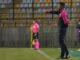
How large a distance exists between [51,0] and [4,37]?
3.70 meters

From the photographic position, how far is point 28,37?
58.7 feet

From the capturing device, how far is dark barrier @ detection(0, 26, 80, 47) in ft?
58.6

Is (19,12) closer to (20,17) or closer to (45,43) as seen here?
(20,17)

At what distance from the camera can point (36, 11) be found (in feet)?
62.6

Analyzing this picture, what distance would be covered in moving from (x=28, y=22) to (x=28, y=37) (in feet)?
3.32

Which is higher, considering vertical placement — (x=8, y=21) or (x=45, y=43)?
(x=8, y=21)

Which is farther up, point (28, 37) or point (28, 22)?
point (28, 22)

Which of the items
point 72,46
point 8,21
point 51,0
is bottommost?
point 72,46

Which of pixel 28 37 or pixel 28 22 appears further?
pixel 28 22

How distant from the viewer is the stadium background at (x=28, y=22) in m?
17.9

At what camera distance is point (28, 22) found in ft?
60.4

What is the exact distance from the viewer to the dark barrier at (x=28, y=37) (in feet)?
58.6

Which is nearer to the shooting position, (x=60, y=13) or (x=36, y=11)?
(x=60, y=13)

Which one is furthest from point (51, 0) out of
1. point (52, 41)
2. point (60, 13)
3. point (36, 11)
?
point (60, 13)
